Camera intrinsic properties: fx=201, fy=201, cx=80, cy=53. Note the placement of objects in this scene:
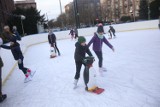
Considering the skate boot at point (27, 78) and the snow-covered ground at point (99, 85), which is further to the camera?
the skate boot at point (27, 78)

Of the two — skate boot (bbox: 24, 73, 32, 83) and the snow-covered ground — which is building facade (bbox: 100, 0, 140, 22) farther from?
skate boot (bbox: 24, 73, 32, 83)

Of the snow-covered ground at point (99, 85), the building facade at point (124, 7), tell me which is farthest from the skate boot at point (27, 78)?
the building facade at point (124, 7)

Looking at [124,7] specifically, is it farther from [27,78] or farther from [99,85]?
[99,85]

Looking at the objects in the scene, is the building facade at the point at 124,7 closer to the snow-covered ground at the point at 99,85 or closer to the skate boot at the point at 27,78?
the snow-covered ground at the point at 99,85

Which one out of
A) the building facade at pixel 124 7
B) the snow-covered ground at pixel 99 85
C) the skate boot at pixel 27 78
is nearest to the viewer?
the snow-covered ground at pixel 99 85

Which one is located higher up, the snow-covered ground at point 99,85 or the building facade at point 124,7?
the building facade at point 124,7

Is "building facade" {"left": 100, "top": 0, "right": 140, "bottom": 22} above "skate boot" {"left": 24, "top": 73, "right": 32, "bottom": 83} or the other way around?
above

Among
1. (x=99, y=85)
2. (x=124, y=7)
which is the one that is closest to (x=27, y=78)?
(x=99, y=85)

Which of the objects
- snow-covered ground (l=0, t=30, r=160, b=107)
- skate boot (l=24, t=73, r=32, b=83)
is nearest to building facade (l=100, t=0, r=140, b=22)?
snow-covered ground (l=0, t=30, r=160, b=107)

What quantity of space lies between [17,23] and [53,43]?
52.1 ft

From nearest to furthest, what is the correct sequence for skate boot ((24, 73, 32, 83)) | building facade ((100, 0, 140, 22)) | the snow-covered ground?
the snow-covered ground < skate boot ((24, 73, 32, 83)) < building facade ((100, 0, 140, 22))

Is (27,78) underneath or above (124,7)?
underneath

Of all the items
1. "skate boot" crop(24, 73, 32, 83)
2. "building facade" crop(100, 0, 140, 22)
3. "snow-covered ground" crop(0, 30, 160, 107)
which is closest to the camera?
"snow-covered ground" crop(0, 30, 160, 107)

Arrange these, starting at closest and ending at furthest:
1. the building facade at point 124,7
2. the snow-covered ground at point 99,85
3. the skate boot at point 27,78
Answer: the snow-covered ground at point 99,85 → the skate boot at point 27,78 → the building facade at point 124,7
